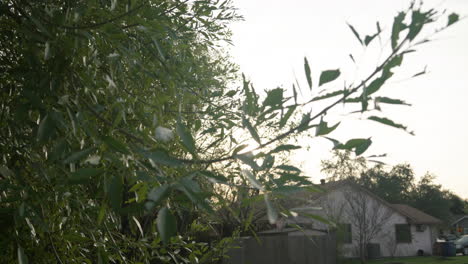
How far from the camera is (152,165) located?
5.22 ft

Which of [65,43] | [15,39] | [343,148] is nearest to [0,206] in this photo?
[65,43]

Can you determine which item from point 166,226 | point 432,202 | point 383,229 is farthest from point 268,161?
point 432,202

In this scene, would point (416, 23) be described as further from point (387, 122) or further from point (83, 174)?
point (83, 174)

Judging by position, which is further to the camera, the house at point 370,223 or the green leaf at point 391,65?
the house at point 370,223

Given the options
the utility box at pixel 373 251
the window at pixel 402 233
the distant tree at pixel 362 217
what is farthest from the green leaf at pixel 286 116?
the window at pixel 402 233

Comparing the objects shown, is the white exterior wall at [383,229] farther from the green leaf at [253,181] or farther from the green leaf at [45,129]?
the green leaf at [253,181]

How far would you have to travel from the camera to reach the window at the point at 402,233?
39562 mm

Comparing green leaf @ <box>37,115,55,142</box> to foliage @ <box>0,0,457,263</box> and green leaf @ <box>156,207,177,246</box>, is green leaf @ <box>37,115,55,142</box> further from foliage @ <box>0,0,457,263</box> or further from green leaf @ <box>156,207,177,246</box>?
green leaf @ <box>156,207,177,246</box>

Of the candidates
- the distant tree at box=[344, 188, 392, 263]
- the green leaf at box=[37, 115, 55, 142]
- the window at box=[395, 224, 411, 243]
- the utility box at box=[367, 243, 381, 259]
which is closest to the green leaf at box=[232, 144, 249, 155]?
the green leaf at box=[37, 115, 55, 142]

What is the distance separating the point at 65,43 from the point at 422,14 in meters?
1.42

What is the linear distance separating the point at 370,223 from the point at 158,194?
3477cm

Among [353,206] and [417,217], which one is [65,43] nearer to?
[353,206]

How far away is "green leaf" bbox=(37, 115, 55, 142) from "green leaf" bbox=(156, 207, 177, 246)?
679 mm

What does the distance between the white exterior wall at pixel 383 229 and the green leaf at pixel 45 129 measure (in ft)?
100
